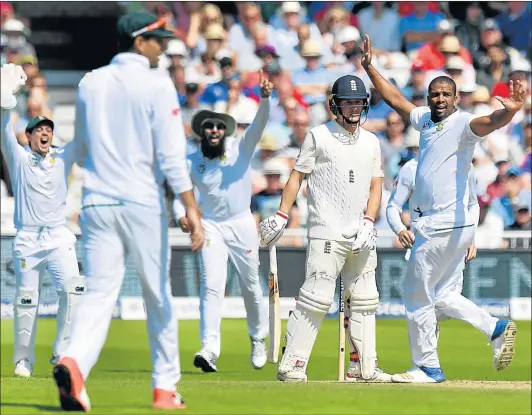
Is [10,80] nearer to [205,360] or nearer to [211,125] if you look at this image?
[211,125]

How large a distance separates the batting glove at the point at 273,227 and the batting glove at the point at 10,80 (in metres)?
2.17

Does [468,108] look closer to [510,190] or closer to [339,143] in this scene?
[510,190]

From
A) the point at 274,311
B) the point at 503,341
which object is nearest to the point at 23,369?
the point at 274,311

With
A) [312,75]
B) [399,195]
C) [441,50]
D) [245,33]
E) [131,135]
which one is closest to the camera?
[131,135]

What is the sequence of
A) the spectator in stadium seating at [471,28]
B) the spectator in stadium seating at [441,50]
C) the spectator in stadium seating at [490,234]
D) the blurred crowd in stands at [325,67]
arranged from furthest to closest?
the spectator in stadium seating at [471,28], the spectator in stadium seating at [441,50], the blurred crowd in stands at [325,67], the spectator in stadium seating at [490,234]

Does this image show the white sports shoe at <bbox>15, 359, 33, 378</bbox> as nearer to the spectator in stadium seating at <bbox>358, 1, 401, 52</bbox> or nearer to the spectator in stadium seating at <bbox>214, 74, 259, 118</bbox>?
the spectator in stadium seating at <bbox>214, 74, 259, 118</bbox>

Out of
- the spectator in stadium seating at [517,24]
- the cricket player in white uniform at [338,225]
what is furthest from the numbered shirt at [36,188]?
the spectator in stadium seating at [517,24]

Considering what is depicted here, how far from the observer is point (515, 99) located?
10.4 metres

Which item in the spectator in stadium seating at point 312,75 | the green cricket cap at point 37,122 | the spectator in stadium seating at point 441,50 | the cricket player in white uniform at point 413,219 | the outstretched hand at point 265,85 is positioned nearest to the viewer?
the cricket player in white uniform at point 413,219

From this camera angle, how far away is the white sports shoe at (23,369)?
1314 cm

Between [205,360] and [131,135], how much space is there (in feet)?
16.7

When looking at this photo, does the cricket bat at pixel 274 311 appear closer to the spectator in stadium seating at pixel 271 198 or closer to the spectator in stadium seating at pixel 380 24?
the spectator in stadium seating at pixel 271 198

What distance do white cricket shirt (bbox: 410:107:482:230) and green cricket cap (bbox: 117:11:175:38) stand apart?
122 inches

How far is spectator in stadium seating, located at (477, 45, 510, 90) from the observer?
21797mm
